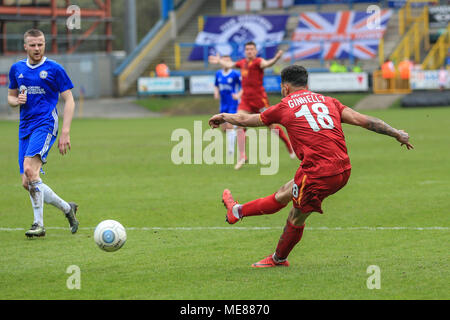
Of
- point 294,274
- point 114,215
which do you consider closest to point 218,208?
point 114,215

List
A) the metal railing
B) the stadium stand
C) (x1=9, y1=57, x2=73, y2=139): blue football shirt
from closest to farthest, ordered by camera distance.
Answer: (x1=9, y1=57, x2=73, y2=139): blue football shirt → the metal railing → the stadium stand

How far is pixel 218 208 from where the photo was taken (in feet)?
35.0

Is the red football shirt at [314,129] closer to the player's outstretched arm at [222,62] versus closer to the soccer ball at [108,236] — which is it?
the soccer ball at [108,236]

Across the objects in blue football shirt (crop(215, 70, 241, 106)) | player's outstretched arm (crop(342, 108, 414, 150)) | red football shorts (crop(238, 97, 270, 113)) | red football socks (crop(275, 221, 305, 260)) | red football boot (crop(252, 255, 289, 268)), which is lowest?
red football boot (crop(252, 255, 289, 268))

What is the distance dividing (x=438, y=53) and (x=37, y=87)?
109 ft

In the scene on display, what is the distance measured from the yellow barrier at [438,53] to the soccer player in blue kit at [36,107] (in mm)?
30007

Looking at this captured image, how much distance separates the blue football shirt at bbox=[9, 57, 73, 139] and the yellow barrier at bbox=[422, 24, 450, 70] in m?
30.0

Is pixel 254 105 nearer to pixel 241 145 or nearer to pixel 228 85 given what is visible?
pixel 241 145

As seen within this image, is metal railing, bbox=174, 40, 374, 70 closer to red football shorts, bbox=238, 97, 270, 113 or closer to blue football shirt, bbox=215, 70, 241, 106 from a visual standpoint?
blue football shirt, bbox=215, 70, 241, 106

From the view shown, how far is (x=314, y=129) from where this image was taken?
6.82 meters

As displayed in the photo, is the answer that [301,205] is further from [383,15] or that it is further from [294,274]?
[383,15]

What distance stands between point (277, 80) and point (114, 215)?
A: 84.4 feet

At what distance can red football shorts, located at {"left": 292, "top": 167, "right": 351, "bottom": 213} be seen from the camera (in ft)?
22.0

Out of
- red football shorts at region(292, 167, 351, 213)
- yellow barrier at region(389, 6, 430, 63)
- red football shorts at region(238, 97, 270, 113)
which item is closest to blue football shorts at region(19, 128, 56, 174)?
red football shorts at region(292, 167, 351, 213)
